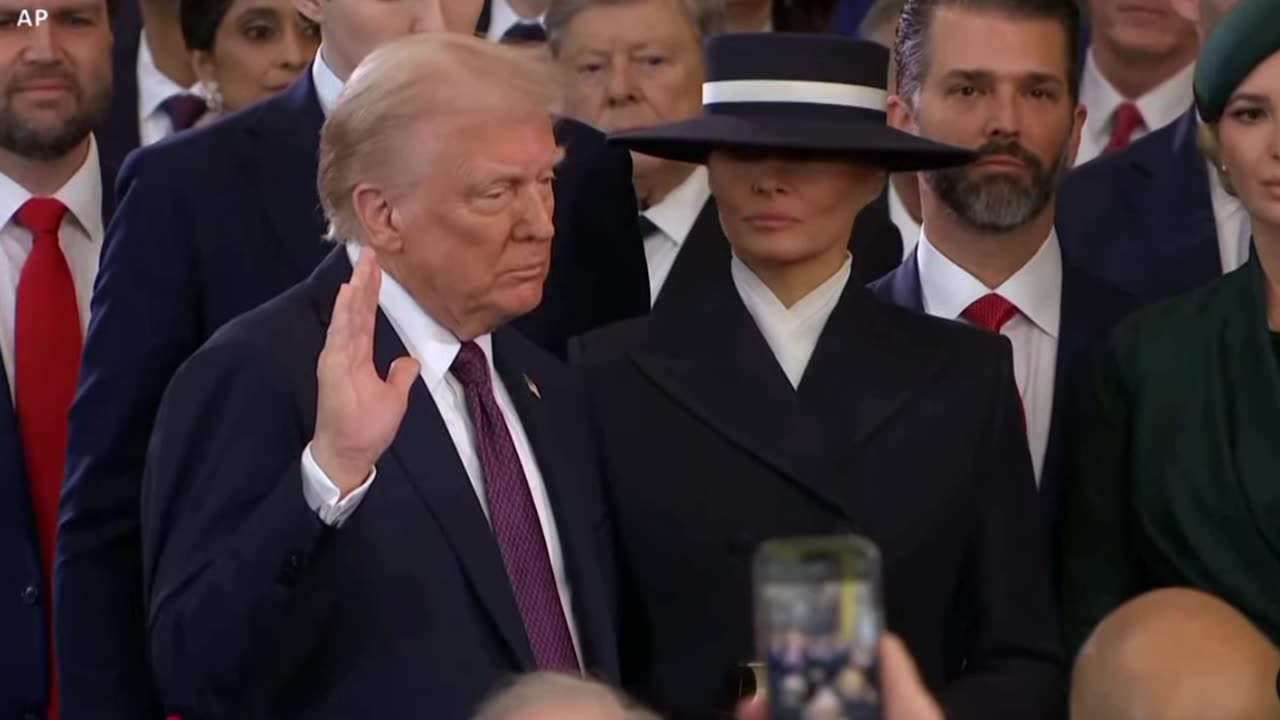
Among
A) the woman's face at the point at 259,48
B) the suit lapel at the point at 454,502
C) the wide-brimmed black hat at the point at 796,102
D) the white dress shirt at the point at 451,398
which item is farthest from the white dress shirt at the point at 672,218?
the suit lapel at the point at 454,502

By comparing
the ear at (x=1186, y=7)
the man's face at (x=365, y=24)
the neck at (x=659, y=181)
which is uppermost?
the man's face at (x=365, y=24)

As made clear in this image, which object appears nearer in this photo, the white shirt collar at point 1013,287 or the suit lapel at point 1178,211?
the white shirt collar at point 1013,287

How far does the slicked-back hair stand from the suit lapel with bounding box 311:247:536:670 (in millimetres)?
1342

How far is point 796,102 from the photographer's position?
376 centimetres

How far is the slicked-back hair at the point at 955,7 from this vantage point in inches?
171

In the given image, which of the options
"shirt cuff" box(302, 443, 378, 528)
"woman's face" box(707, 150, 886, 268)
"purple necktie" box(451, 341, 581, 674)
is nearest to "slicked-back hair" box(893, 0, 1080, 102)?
"woman's face" box(707, 150, 886, 268)

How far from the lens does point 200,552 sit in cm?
320

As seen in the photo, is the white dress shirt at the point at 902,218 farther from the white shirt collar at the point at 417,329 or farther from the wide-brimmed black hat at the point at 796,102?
the white shirt collar at the point at 417,329

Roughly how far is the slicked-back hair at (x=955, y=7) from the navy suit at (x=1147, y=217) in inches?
12.7

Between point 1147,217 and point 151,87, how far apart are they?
2324 mm

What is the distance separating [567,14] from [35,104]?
1.29 metres

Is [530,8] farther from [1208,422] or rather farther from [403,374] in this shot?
[403,374]

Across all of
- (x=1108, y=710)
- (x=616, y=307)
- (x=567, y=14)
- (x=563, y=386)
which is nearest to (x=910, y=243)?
(x=567, y=14)

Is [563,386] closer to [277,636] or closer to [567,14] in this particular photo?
[277,636]
